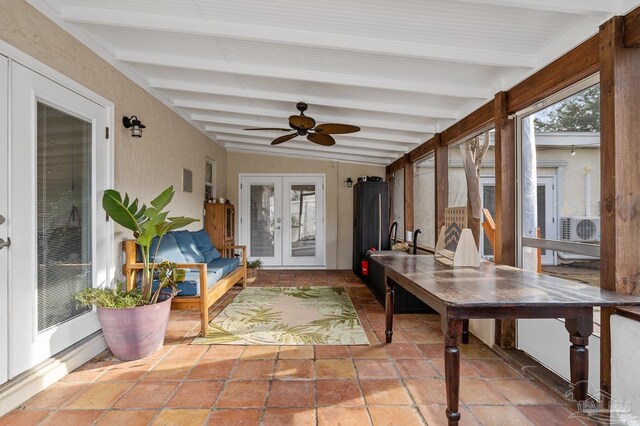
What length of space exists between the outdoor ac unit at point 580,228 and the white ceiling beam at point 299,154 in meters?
4.43

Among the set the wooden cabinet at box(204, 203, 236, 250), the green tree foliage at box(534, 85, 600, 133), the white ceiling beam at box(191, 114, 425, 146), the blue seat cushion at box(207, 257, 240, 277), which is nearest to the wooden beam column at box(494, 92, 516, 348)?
the green tree foliage at box(534, 85, 600, 133)

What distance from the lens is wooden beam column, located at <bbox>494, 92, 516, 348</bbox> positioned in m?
2.77

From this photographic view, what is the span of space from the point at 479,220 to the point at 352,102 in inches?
79.8

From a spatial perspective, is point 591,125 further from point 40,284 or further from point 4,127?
point 40,284

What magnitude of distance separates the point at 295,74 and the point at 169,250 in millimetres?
2263

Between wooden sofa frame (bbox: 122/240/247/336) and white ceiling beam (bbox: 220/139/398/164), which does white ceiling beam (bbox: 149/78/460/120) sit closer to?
wooden sofa frame (bbox: 122/240/247/336)

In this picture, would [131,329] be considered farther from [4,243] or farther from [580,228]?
[580,228]

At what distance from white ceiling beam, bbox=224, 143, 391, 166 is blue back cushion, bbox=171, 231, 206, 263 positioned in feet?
9.43

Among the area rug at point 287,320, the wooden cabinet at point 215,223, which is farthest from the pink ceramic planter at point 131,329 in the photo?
the wooden cabinet at point 215,223

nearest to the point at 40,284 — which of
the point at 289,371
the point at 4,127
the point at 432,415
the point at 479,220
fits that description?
the point at 4,127

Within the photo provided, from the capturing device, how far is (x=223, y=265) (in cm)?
417

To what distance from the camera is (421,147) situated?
4.89 metres

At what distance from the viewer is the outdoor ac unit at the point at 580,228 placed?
2.05 meters

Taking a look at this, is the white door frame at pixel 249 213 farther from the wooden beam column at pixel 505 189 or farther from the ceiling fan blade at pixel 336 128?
the wooden beam column at pixel 505 189
